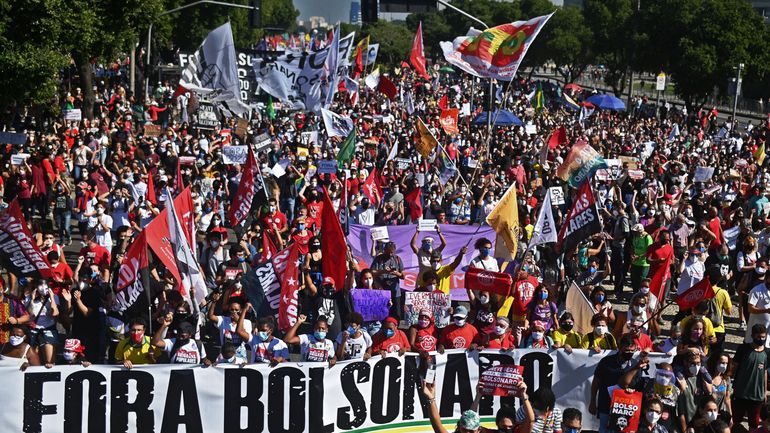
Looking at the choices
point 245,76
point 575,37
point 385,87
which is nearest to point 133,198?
point 245,76

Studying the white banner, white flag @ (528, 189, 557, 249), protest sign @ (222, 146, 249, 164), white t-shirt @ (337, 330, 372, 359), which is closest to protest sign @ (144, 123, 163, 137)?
protest sign @ (222, 146, 249, 164)

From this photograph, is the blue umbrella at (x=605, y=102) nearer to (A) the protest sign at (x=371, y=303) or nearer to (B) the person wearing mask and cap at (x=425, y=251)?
(B) the person wearing mask and cap at (x=425, y=251)

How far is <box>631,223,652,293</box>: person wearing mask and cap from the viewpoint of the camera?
14.6 m

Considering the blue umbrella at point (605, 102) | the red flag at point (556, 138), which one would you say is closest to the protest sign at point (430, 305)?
the red flag at point (556, 138)

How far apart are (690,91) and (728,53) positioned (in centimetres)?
243

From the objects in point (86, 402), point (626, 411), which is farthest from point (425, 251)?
point (86, 402)

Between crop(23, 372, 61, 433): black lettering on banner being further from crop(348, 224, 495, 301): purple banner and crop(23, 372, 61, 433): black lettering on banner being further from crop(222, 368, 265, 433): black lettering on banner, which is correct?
crop(348, 224, 495, 301): purple banner

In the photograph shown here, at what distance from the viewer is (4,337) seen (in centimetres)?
1030

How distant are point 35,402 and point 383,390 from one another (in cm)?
285

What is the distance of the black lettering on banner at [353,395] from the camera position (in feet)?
30.5

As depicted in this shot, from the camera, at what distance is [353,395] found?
9.31 metres

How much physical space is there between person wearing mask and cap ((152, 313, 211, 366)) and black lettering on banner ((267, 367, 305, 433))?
582 mm

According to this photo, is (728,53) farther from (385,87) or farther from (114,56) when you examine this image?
(114,56)

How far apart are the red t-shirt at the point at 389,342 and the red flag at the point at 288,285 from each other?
1065 mm
